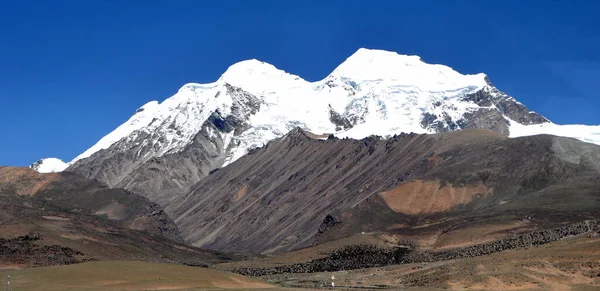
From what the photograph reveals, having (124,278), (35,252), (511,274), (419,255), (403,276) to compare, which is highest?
(35,252)

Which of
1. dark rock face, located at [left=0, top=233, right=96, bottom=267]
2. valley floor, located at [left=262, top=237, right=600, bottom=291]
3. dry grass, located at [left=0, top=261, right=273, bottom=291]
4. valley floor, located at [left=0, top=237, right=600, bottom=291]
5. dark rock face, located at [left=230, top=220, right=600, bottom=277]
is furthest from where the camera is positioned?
dark rock face, located at [left=0, top=233, right=96, bottom=267]

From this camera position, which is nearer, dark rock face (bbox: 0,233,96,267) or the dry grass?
the dry grass

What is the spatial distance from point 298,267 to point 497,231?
41.3 m

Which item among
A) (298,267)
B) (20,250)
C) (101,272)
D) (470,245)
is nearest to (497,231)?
(470,245)

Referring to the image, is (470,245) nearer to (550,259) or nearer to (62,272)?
(550,259)

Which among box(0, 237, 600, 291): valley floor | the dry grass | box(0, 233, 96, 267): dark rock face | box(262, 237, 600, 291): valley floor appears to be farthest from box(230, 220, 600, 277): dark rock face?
the dry grass

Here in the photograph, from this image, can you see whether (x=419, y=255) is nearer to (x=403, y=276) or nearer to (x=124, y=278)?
(x=403, y=276)

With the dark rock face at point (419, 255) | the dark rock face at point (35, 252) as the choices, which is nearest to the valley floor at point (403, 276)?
the dark rock face at point (419, 255)

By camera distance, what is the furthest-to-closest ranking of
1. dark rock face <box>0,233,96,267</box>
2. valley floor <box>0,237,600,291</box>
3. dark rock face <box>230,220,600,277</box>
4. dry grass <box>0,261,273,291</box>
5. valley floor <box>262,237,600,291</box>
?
dark rock face <box>0,233,96,267</box>
dark rock face <box>230,220,600,277</box>
valley floor <box>262,237,600,291</box>
valley floor <box>0,237,600,291</box>
dry grass <box>0,261,273,291</box>

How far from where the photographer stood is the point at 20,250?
179m

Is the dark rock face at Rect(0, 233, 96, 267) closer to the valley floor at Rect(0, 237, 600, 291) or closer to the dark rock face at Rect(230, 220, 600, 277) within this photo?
the dark rock face at Rect(230, 220, 600, 277)

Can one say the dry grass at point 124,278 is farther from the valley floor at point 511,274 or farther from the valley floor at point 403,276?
the valley floor at point 511,274

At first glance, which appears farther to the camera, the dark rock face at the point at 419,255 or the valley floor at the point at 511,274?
the dark rock face at the point at 419,255

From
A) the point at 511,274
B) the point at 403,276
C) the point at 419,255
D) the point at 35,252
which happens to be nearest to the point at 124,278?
the point at 403,276
